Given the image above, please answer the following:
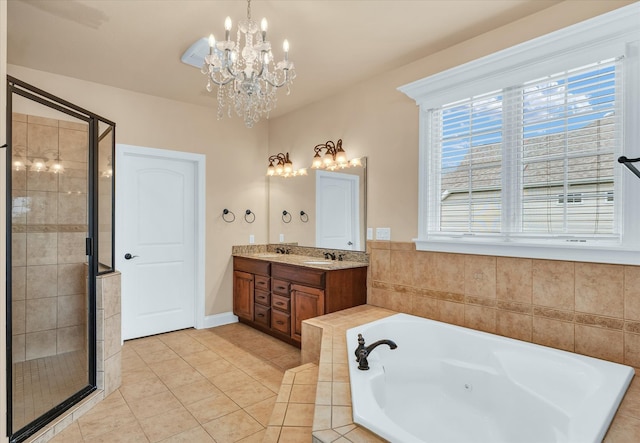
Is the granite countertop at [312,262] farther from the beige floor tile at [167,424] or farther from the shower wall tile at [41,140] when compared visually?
the shower wall tile at [41,140]

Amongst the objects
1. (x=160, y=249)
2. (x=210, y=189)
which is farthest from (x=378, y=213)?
(x=160, y=249)

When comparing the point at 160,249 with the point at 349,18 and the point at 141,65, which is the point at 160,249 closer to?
the point at 141,65

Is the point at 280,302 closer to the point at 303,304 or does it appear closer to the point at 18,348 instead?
the point at 303,304

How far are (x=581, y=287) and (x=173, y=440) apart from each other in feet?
8.71

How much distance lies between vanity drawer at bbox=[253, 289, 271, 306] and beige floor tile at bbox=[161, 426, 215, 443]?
1734 mm

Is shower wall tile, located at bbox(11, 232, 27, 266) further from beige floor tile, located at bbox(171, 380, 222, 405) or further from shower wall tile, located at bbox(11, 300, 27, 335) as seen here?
beige floor tile, located at bbox(171, 380, 222, 405)

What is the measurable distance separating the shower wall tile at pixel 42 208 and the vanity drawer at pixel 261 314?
6.92 feet

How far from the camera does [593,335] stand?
2.15 m

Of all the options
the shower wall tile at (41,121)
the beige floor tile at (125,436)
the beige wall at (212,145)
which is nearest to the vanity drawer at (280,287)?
the beige wall at (212,145)

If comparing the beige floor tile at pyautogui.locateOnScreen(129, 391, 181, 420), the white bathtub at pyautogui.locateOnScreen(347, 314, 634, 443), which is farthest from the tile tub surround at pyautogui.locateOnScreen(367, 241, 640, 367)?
the beige floor tile at pyautogui.locateOnScreen(129, 391, 181, 420)

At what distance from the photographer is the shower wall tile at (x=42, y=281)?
261 cm

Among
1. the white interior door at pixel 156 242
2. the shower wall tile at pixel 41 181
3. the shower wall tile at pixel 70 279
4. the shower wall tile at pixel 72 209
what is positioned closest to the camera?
the shower wall tile at pixel 41 181

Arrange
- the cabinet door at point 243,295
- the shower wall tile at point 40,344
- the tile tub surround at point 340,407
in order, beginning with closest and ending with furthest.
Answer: the tile tub surround at point 340,407 → the shower wall tile at point 40,344 → the cabinet door at point 243,295

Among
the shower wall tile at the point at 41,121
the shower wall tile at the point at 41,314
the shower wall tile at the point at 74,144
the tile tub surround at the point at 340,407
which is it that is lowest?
the tile tub surround at the point at 340,407
